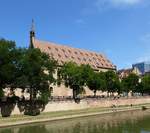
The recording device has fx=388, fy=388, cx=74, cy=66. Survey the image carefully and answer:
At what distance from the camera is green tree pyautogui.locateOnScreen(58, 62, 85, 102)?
95312 millimetres

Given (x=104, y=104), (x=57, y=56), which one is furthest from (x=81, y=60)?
(x=104, y=104)

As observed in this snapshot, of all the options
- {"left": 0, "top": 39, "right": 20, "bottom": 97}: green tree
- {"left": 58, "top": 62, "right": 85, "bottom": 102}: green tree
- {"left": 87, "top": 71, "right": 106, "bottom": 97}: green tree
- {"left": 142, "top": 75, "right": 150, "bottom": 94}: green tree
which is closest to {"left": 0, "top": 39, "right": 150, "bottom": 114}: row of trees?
{"left": 0, "top": 39, "right": 20, "bottom": 97}: green tree

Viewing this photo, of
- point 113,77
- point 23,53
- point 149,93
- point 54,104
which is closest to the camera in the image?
point 23,53

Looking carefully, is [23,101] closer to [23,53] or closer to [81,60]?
[23,53]

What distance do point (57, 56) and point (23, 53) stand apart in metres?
48.3

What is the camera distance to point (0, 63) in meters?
70.4

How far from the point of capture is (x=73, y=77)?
95.1 meters

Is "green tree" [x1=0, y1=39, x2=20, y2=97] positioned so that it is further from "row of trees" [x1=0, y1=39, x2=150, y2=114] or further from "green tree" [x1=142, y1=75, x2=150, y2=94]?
"green tree" [x1=142, y1=75, x2=150, y2=94]

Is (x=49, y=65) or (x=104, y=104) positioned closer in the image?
(x=49, y=65)

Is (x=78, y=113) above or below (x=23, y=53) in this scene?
below

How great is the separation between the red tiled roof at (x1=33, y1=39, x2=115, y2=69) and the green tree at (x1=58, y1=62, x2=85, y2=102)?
65.2 ft

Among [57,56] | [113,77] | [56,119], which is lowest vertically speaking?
[56,119]

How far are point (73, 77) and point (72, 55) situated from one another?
126ft

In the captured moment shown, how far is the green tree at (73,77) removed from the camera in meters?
95.3
